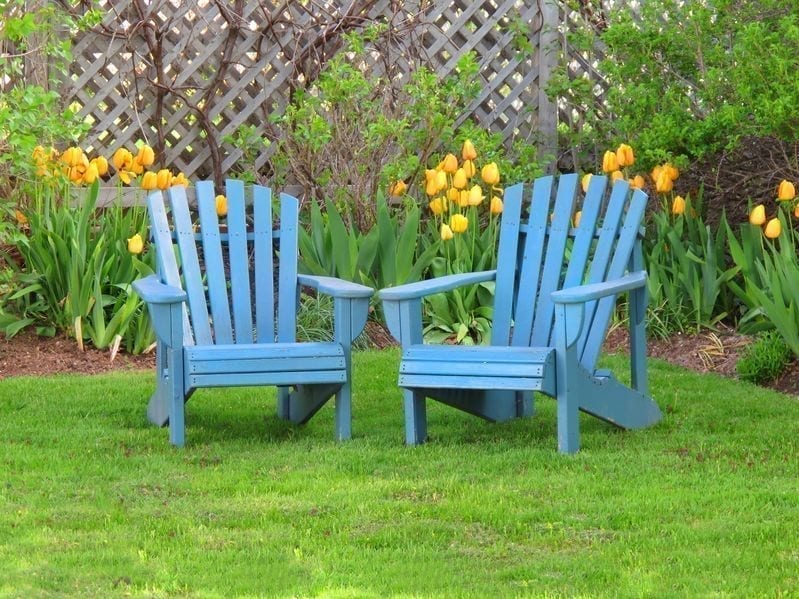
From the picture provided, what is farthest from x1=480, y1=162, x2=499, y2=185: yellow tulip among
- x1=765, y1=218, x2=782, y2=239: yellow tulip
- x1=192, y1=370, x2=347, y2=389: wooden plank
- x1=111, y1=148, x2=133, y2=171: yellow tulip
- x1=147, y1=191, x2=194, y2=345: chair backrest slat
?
x1=192, y1=370, x2=347, y2=389: wooden plank

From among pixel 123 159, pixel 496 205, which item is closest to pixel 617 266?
pixel 496 205

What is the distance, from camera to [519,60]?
25.7ft

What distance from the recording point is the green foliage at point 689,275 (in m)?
6.47

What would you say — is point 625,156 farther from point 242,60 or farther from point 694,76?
point 242,60

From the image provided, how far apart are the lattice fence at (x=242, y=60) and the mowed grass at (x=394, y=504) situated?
8.46ft

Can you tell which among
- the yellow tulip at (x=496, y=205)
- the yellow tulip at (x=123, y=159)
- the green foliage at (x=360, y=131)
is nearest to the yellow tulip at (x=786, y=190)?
the yellow tulip at (x=496, y=205)

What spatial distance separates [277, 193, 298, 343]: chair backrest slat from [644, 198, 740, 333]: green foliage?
2.20 m

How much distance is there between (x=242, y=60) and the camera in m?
7.74

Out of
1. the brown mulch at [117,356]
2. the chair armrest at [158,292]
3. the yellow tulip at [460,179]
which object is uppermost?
the yellow tulip at [460,179]

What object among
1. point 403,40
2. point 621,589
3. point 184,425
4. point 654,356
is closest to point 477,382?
point 184,425

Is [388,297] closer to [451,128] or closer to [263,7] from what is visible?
[451,128]

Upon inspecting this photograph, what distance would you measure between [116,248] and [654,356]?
8.64 feet

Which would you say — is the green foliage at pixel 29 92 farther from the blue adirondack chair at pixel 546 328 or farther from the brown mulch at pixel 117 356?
the blue adirondack chair at pixel 546 328

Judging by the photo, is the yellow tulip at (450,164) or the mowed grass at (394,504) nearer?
the mowed grass at (394,504)
